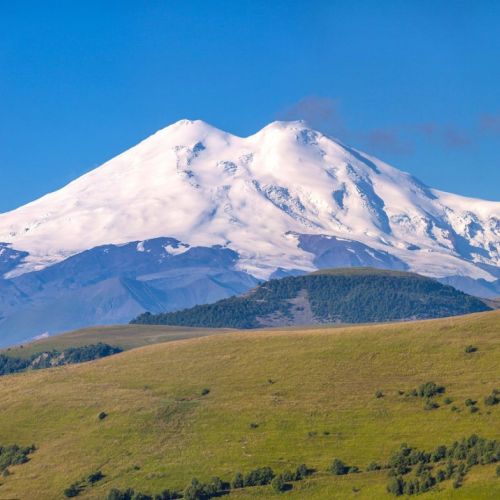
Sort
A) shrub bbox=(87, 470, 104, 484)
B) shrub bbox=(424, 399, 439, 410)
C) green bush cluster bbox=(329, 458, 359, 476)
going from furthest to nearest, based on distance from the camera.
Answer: shrub bbox=(424, 399, 439, 410)
shrub bbox=(87, 470, 104, 484)
green bush cluster bbox=(329, 458, 359, 476)

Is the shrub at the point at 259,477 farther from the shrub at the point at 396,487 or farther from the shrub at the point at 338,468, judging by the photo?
the shrub at the point at 396,487

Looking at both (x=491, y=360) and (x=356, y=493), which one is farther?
(x=491, y=360)

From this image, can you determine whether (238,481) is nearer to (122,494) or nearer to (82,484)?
(122,494)

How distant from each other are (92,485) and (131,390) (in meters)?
34.1

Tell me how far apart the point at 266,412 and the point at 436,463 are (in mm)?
31139

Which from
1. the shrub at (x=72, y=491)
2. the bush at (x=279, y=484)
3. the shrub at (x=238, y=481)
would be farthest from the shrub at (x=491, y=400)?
the shrub at (x=72, y=491)

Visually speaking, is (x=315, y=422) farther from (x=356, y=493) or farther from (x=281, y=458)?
(x=356, y=493)

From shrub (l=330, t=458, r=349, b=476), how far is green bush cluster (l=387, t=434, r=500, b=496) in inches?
191

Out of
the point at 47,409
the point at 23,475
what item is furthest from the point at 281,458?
the point at 47,409

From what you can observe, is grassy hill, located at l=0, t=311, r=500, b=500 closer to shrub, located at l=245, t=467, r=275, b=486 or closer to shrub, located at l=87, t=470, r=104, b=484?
shrub, located at l=87, t=470, r=104, b=484

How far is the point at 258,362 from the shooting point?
179375 millimetres

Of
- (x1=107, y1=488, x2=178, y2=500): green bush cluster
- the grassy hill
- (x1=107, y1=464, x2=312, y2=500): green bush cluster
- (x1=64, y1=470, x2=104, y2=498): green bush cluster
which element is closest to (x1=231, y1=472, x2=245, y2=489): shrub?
(x1=107, y1=464, x2=312, y2=500): green bush cluster

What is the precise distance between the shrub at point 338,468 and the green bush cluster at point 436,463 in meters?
4.85

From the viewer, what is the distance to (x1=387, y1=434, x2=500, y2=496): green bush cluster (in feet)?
399
